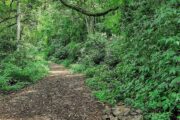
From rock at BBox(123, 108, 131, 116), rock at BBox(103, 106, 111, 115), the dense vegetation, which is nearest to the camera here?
the dense vegetation

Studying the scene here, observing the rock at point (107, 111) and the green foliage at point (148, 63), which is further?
the rock at point (107, 111)

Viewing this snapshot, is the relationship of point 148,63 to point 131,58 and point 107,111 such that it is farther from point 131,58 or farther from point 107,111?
point 107,111

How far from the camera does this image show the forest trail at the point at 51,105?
8.41m

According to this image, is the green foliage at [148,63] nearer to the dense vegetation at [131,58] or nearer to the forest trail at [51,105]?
the dense vegetation at [131,58]

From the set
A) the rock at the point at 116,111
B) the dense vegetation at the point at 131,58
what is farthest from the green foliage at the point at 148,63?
the rock at the point at 116,111

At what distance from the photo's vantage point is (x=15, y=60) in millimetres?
17812

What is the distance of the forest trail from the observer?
8406 millimetres

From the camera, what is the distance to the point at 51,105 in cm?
973

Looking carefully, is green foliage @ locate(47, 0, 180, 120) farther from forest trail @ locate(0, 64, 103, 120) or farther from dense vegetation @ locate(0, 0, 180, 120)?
forest trail @ locate(0, 64, 103, 120)

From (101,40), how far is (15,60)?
23.2ft

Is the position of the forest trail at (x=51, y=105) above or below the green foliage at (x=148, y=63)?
below

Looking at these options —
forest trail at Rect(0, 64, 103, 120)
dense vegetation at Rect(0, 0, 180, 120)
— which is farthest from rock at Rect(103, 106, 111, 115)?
dense vegetation at Rect(0, 0, 180, 120)

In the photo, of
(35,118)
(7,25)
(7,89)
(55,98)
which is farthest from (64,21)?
(35,118)

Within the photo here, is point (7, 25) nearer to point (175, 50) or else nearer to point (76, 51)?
point (76, 51)
